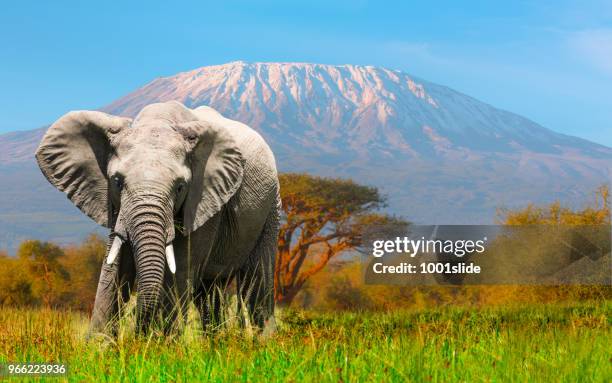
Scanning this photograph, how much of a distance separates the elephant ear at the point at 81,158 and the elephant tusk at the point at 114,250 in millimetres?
700

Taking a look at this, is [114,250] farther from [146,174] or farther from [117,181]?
[146,174]

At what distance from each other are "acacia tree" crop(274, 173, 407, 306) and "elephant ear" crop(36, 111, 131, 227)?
75.1 feet

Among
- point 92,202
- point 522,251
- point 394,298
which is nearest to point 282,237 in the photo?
point 394,298

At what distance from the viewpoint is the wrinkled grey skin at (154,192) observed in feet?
31.5

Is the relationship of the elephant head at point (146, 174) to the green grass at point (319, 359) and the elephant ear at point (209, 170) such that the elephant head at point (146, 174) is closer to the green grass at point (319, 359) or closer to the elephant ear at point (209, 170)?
the elephant ear at point (209, 170)

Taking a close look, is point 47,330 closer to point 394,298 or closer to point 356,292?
point 394,298

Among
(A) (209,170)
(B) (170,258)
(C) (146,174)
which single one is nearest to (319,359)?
(B) (170,258)

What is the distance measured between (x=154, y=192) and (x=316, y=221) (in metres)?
29.4

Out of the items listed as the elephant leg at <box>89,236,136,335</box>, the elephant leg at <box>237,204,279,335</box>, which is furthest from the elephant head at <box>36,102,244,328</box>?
the elephant leg at <box>237,204,279,335</box>

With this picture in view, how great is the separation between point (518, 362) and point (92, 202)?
5.43 m

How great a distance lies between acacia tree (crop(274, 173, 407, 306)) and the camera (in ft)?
118

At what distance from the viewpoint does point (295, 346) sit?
29.1 ft

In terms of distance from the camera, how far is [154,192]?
9578 millimetres

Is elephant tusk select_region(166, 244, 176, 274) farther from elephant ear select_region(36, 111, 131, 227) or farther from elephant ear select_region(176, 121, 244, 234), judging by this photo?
elephant ear select_region(36, 111, 131, 227)
